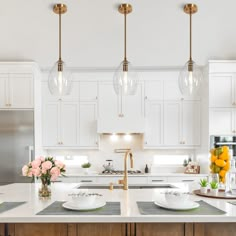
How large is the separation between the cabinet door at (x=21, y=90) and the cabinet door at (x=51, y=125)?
454mm

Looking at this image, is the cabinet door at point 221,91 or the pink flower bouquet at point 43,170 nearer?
the pink flower bouquet at point 43,170

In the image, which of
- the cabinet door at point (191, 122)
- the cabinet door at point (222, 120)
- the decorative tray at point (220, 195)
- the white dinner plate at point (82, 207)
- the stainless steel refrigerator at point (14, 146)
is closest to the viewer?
Answer: the white dinner plate at point (82, 207)

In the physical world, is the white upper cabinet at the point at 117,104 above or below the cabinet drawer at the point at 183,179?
above

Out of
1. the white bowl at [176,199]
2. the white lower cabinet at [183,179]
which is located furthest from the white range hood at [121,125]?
the white bowl at [176,199]

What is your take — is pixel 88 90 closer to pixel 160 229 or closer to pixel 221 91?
pixel 221 91

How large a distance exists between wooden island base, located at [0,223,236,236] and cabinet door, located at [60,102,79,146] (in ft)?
10.3

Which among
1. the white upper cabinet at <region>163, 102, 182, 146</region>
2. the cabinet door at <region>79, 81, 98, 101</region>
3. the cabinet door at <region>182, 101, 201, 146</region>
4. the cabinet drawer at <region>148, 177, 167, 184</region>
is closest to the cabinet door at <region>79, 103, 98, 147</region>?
the cabinet door at <region>79, 81, 98, 101</region>

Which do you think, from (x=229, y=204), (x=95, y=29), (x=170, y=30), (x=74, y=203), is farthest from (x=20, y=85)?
(x=229, y=204)

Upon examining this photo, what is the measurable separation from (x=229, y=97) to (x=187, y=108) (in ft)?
2.43

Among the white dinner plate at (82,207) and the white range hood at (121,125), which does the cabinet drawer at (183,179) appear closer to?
the white range hood at (121,125)

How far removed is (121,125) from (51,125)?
4.17 ft

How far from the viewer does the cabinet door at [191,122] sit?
16.8 ft

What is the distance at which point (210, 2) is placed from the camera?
3980 mm

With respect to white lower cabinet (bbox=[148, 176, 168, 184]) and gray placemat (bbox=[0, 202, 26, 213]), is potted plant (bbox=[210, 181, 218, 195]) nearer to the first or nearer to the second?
gray placemat (bbox=[0, 202, 26, 213])
